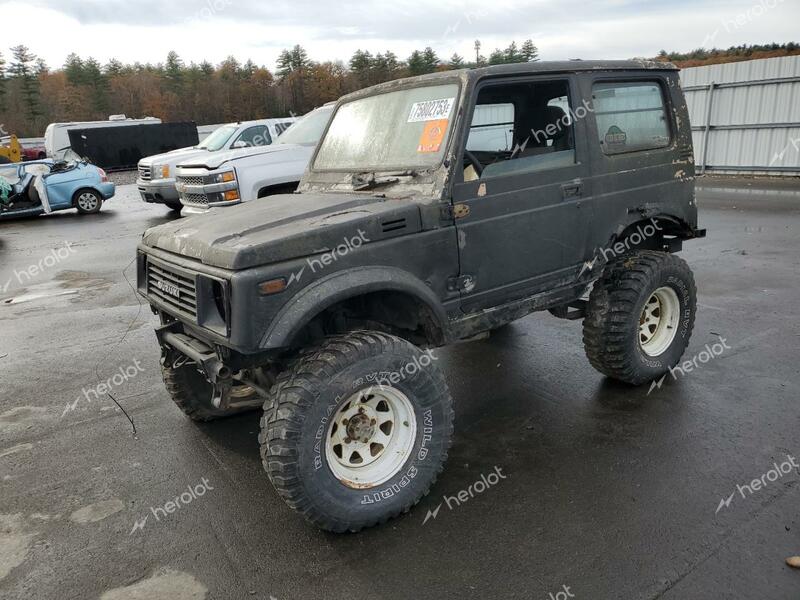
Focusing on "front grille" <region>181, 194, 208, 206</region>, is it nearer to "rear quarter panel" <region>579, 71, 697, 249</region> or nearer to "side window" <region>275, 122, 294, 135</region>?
"side window" <region>275, 122, 294, 135</region>

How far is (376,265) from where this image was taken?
2.92 meters

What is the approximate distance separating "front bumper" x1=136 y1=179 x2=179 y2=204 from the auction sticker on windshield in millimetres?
11224

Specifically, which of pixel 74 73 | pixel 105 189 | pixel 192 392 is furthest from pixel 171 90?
pixel 192 392

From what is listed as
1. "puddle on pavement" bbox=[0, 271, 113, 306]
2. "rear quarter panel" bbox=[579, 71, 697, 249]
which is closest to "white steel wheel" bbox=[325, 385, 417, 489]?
"rear quarter panel" bbox=[579, 71, 697, 249]

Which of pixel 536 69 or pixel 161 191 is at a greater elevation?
pixel 536 69

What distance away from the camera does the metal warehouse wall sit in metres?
14.5

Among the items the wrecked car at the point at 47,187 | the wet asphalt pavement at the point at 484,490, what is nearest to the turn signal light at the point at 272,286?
the wet asphalt pavement at the point at 484,490

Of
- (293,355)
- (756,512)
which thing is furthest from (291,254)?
(756,512)

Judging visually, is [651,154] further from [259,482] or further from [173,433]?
[173,433]

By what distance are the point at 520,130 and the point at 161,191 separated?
1144 centimetres

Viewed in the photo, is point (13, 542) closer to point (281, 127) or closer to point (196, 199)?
point (196, 199)

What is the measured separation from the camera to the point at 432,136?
10.9 ft

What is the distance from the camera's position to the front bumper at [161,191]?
13398 mm

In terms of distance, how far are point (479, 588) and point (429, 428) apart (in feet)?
2.64
